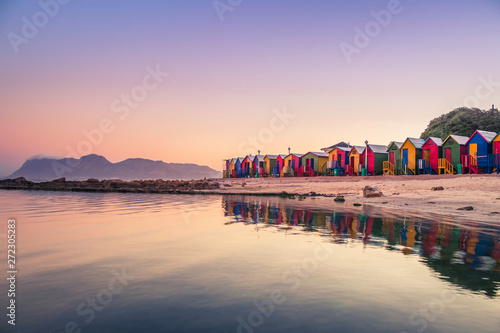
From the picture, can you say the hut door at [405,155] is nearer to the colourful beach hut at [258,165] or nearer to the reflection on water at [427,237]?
the colourful beach hut at [258,165]

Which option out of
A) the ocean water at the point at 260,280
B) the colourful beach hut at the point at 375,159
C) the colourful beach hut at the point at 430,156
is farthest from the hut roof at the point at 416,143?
the ocean water at the point at 260,280

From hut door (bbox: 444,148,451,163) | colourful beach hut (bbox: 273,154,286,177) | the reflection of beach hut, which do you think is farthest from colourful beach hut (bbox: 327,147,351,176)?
the reflection of beach hut

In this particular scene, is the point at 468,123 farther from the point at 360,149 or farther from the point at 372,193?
the point at 372,193

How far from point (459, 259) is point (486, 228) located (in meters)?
5.44

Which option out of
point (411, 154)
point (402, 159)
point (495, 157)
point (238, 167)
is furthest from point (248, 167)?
point (495, 157)

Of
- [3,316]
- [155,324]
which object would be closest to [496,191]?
[155,324]

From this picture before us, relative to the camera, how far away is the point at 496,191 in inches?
852

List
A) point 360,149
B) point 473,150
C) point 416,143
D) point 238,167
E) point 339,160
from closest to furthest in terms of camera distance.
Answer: point 473,150 < point 416,143 < point 360,149 < point 339,160 < point 238,167

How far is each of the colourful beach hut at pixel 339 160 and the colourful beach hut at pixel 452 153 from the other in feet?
46.0

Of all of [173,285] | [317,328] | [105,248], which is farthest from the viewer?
[105,248]

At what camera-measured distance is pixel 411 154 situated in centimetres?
4256

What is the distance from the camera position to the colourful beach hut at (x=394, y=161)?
4466cm

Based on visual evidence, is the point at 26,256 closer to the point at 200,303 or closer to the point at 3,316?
the point at 3,316

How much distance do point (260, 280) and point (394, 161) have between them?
43599 mm
